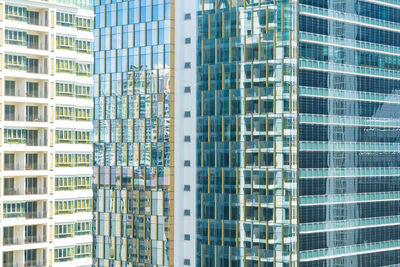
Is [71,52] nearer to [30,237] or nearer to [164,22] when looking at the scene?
[30,237]

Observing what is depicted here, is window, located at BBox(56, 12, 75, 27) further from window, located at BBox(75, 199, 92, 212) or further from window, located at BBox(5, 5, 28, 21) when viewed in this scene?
window, located at BBox(75, 199, 92, 212)

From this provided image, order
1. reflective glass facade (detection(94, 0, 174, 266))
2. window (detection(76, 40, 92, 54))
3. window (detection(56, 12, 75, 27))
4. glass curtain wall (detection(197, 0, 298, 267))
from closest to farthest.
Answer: window (detection(56, 12, 75, 27)), window (detection(76, 40, 92, 54)), glass curtain wall (detection(197, 0, 298, 267)), reflective glass facade (detection(94, 0, 174, 266))

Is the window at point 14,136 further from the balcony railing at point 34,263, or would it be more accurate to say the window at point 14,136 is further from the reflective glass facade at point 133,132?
the reflective glass facade at point 133,132

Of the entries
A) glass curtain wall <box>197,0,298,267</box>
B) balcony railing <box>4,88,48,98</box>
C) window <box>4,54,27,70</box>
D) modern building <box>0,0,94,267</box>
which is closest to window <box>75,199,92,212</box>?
modern building <box>0,0,94,267</box>

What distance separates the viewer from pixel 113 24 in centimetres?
12519

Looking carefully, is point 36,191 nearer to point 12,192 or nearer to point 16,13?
point 12,192

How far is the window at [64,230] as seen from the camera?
3349 inches

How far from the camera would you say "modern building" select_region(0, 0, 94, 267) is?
82.7 m

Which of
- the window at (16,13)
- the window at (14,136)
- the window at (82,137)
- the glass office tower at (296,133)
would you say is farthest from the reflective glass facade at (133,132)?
the window at (14,136)

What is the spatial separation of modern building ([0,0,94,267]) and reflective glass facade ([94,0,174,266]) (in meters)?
30.7

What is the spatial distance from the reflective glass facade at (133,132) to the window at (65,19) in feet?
105

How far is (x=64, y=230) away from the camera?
85625mm

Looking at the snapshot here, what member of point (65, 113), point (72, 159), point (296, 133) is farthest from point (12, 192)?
point (296, 133)

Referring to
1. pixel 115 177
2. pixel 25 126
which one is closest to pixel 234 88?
pixel 115 177
